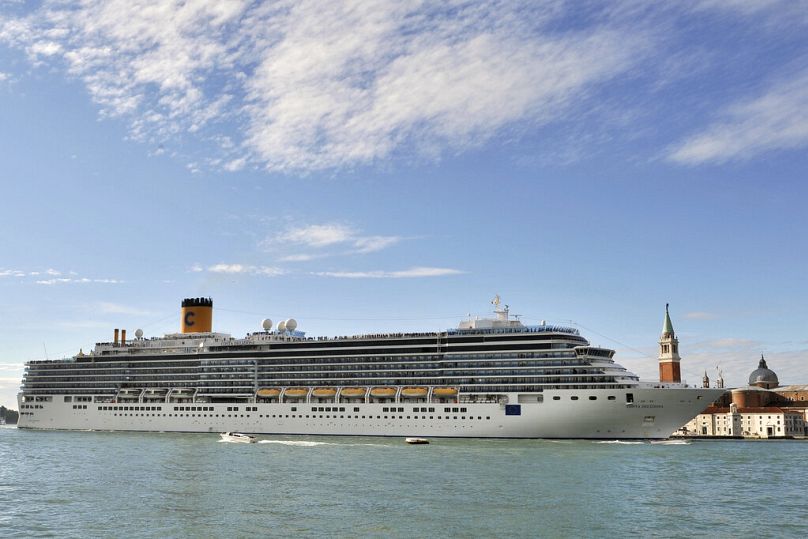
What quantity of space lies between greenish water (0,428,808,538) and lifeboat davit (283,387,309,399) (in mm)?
23846

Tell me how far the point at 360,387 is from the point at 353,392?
113cm

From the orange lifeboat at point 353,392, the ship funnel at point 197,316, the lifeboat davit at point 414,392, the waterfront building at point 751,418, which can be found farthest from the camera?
the waterfront building at point 751,418

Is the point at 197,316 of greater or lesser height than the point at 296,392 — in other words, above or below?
above

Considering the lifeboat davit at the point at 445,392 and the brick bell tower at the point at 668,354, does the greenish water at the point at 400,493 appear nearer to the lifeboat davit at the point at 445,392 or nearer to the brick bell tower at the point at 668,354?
the lifeboat davit at the point at 445,392

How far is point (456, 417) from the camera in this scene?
277ft

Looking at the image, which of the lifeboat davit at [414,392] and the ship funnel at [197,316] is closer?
the lifeboat davit at [414,392]

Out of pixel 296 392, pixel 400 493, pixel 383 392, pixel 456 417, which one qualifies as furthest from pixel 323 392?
pixel 400 493

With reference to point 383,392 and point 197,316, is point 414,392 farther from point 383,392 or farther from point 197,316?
point 197,316

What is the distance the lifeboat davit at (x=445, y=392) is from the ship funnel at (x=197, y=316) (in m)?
41.6

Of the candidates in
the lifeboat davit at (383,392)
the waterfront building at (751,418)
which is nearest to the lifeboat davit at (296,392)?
the lifeboat davit at (383,392)

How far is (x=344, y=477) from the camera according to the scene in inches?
1948

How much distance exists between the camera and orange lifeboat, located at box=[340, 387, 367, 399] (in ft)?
302

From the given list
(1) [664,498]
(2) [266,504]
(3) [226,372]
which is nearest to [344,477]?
(2) [266,504]

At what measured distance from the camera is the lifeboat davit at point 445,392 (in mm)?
86375
